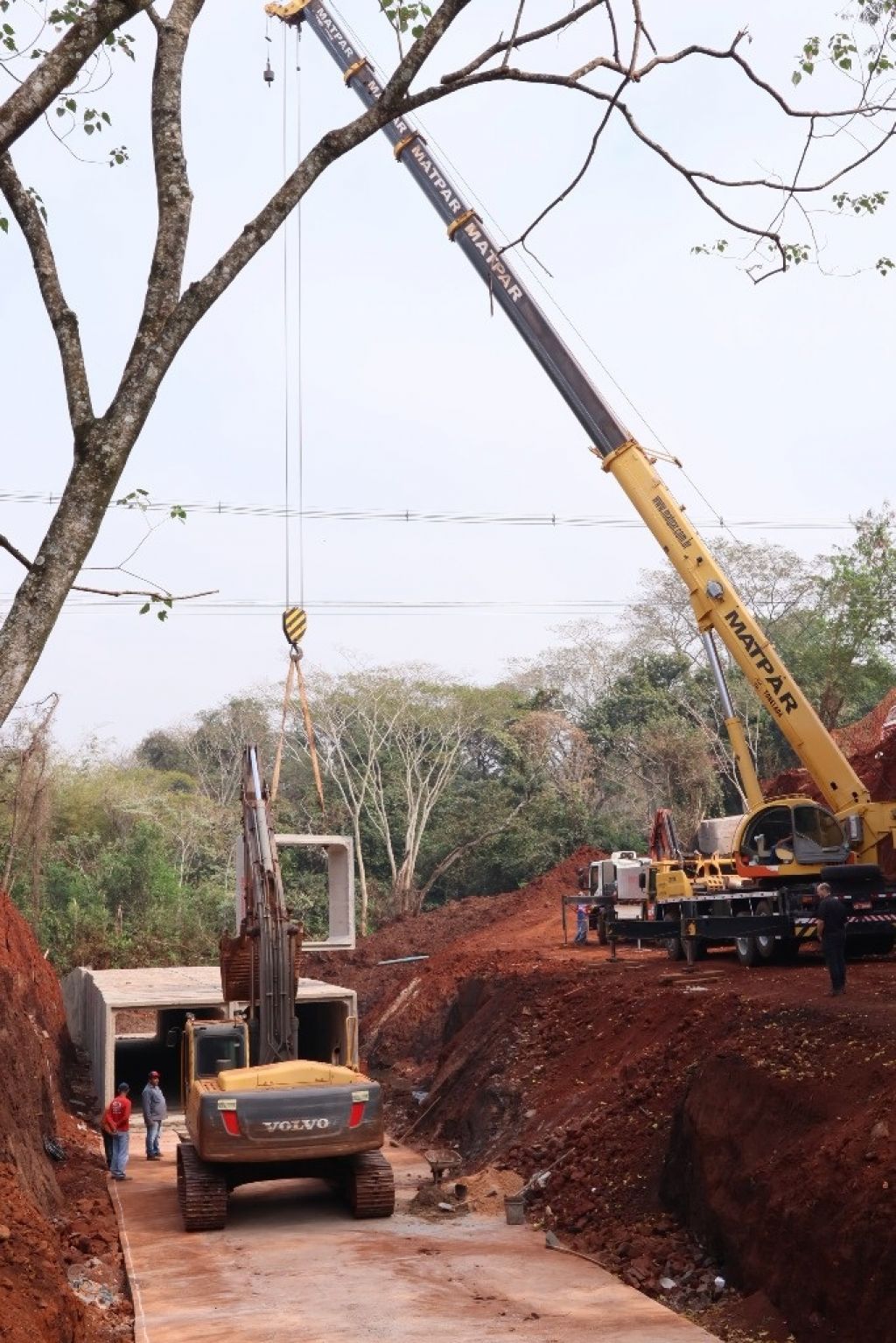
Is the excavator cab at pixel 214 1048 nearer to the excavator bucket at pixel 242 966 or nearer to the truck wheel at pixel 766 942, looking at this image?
the excavator bucket at pixel 242 966

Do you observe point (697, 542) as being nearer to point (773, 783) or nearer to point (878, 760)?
point (878, 760)

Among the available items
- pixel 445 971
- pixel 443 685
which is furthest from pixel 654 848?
pixel 443 685

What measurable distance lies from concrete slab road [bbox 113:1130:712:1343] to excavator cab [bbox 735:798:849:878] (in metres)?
8.53

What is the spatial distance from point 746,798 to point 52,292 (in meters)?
20.9

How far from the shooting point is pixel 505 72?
7547mm

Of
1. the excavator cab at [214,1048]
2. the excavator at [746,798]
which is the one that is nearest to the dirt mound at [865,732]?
the excavator at [746,798]

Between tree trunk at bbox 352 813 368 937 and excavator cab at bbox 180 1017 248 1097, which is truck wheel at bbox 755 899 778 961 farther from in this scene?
tree trunk at bbox 352 813 368 937

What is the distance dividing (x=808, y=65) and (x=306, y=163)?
3162 mm

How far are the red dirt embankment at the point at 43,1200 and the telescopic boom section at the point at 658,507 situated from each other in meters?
12.6

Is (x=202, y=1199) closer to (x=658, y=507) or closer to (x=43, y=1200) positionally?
(x=43, y=1200)

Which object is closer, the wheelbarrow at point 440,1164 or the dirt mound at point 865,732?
the wheelbarrow at point 440,1164

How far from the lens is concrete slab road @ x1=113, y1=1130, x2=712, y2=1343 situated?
38.9 feet

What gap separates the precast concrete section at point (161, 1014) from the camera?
968 inches

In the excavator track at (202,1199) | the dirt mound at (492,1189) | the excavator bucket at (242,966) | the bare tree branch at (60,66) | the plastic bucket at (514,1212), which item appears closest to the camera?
the bare tree branch at (60,66)
